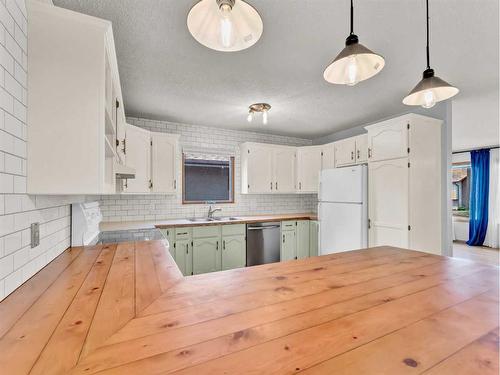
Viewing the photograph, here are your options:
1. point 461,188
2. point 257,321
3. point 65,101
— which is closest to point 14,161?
point 65,101

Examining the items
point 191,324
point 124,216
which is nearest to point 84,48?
point 191,324

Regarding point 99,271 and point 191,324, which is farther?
point 99,271

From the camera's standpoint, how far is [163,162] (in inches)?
135

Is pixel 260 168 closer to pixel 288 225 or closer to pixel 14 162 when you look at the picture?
pixel 288 225

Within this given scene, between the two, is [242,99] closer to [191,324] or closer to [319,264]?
[319,264]

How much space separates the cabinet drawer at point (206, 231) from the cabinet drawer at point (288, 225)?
110 cm

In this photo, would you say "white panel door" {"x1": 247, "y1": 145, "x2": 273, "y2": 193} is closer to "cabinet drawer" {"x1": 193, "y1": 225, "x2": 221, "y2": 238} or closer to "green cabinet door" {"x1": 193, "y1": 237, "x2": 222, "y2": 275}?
"cabinet drawer" {"x1": 193, "y1": 225, "x2": 221, "y2": 238}

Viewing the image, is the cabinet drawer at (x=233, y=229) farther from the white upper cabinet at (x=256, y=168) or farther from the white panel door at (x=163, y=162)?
the white panel door at (x=163, y=162)

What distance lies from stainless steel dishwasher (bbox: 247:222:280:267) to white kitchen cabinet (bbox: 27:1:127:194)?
8.74 feet

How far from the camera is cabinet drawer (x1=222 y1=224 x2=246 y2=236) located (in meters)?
3.53

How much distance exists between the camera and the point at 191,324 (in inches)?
29.1

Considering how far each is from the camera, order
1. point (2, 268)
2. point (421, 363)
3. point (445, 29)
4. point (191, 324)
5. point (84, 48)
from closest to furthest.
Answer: point (421, 363), point (191, 324), point (2, 268), point (84, 48), point (445, 29)

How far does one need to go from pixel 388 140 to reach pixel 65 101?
3.21m

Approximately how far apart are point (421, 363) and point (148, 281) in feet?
3.41
